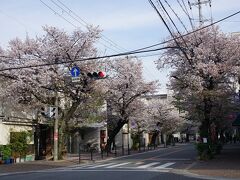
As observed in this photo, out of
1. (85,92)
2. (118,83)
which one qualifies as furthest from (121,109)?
(85,92)

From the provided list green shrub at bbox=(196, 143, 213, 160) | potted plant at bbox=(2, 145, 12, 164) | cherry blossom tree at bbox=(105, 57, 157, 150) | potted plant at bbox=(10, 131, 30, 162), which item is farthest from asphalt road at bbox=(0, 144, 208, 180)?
cherry blossom tree at bbox=(105, 57, 157, 150)

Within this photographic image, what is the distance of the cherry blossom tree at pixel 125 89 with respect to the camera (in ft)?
141

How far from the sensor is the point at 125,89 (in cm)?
4284

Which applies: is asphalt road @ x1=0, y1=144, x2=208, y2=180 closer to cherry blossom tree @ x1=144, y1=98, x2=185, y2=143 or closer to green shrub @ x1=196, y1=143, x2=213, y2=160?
green shrub @ x1=196, y1=143, x2=213, y2=160

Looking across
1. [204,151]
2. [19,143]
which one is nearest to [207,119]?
[204,151]

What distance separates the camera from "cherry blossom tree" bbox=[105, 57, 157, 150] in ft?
141

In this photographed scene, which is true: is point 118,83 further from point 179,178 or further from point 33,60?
point 179,178

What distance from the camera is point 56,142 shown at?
29312 millimetres

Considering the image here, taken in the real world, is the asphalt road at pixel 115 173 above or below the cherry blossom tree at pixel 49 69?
below

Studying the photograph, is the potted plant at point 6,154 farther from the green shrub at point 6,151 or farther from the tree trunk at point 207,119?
the tree trunk at point 207,119

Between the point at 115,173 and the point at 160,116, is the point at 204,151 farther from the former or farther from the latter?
the point at 160,116

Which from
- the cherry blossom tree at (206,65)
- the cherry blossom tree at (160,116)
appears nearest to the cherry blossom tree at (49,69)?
the cherry blossom tree at (206,65)

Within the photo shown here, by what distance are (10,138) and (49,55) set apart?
294 inches

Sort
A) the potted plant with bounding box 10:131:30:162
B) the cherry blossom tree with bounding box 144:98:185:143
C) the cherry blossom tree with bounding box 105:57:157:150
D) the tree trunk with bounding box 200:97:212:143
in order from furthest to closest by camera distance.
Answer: the cherry blossom tree with bounding box 144:98:185:143 → the cherry blossom tree with bounding box 105:57:157:150 → the potted plant with bounding box 10:131:30:162 → the tree trunk with bounding box 200:97:212:143
